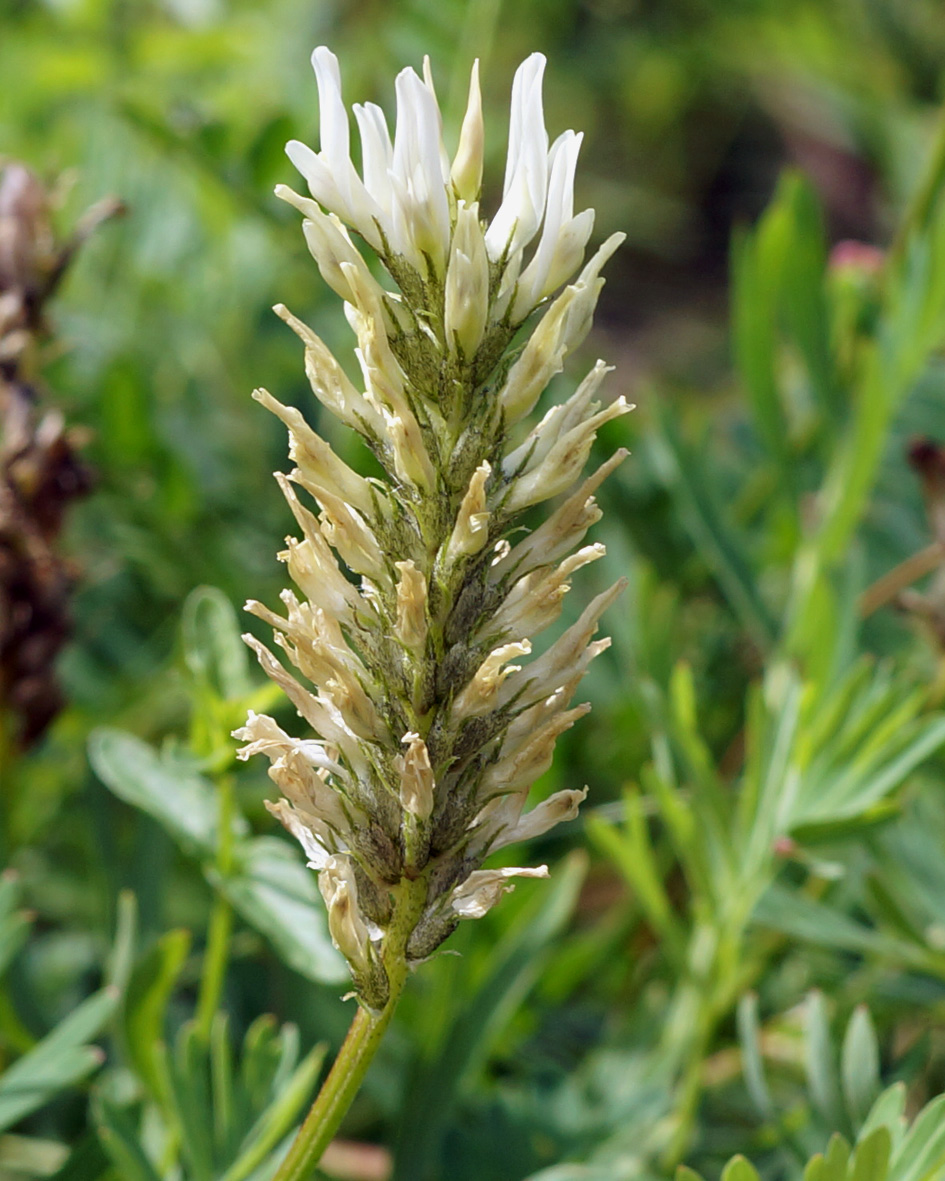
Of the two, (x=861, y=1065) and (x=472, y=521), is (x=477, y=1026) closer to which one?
(x=861, y=1065)

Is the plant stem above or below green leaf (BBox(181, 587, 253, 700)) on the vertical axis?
below

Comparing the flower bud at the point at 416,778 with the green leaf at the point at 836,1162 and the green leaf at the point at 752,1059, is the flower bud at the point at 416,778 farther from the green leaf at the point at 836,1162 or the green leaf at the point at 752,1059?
the green leaf at the point at 752,1059

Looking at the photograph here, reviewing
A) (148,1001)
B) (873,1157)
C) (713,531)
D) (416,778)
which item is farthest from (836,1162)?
(713,531)

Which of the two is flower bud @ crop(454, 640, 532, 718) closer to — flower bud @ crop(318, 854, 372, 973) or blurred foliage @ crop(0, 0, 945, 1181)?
flower bud @ crop(318, 854, 372, 973)

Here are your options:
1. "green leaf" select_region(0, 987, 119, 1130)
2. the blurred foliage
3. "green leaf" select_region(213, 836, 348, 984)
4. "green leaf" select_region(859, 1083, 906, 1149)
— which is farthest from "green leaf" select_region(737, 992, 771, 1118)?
"green leaf" select_region(0, 987, 119, 1130)

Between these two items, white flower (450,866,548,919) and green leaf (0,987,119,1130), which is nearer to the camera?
white flower (450,866,548,919)

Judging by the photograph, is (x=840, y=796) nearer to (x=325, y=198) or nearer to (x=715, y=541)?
(x=715, y=541)

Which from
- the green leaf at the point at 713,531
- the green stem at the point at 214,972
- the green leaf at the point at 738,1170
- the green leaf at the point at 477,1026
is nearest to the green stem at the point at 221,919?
the green stem at the point at 214,972
